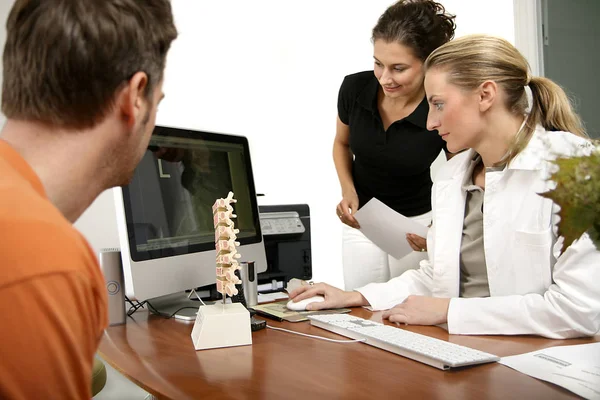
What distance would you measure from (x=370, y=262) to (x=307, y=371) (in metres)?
1.18

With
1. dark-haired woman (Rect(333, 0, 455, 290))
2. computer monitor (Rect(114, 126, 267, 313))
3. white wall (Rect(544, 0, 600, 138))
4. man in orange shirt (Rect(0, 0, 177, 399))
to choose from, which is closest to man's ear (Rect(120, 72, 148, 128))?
man in orange shirt (Rect(0, 0, 177, 399))

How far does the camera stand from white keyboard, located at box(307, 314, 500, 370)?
3.00 feet

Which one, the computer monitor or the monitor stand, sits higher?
the computer monitor

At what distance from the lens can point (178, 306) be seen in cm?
155

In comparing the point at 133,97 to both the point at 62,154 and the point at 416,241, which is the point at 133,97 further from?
the point at 416,241

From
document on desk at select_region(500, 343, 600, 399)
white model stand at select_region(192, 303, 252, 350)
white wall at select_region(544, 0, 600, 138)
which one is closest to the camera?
document on desk at select_region(500, 343, 600, 399)

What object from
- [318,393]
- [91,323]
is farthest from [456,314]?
[91,323]

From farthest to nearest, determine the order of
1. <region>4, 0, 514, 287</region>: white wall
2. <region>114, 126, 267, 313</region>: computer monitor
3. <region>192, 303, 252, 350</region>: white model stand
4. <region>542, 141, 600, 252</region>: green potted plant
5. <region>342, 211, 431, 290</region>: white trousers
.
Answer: <region>4, 0, 514, 287</region>: white wall → <region>342, 211, 431, 290</region>: white trousers → <region>114, 126, 267, 313</region>: computer monitor → <region>192, 303, 252, 350</region>: white model stand → <region>542, 141, 600, 252</region>: green potted plant

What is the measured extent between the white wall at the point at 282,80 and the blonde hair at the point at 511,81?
1.96 m

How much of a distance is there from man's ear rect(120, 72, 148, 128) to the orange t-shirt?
0.60 ft

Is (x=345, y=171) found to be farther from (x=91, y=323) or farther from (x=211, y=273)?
(x=91, y=323)

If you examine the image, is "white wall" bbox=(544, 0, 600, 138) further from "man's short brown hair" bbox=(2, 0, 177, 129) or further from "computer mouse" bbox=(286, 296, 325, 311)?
"man's short brown hair" bbox=(2, 0, 177, 129)

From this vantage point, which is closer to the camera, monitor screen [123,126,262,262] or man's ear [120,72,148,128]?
man's ear [120,72,148,128]

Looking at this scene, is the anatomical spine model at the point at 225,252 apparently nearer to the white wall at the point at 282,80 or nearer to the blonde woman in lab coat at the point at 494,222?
the blonde woman in lab coat at the point at 494,222
